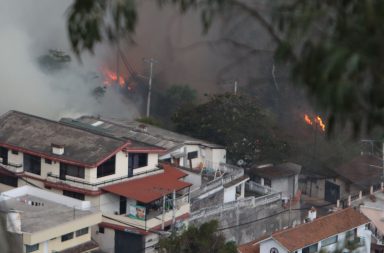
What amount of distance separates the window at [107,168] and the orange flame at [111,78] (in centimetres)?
1577

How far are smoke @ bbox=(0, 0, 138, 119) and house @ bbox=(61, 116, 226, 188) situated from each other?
15.6ft

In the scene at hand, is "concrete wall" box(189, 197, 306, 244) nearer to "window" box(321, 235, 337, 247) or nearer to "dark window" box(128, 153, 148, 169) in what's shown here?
"dark window" box(128, 153, 148, 169)

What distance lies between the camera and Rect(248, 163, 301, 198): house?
2647 cm

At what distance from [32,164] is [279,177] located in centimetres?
852

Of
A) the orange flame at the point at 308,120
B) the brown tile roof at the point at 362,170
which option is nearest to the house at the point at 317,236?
the brown tile roof at the point at 362,170

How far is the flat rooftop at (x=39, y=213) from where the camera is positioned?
17.1 meters

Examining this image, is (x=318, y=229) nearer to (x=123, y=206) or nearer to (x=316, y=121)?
(x=123, y=206)

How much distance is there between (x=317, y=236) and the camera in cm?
1962

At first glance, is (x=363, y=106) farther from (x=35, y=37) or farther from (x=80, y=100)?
(x=35, y=37)

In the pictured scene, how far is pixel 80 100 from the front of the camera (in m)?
33.3

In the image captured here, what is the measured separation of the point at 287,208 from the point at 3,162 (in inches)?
314

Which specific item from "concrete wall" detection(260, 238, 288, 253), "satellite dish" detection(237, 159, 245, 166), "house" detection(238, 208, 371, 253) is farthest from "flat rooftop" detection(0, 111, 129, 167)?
"satellite dish" detection(237, 159, 245, 166)

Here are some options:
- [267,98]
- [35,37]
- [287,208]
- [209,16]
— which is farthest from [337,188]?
[209,16]

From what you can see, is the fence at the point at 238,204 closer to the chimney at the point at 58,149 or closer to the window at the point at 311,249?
the window at the point at 311,249
